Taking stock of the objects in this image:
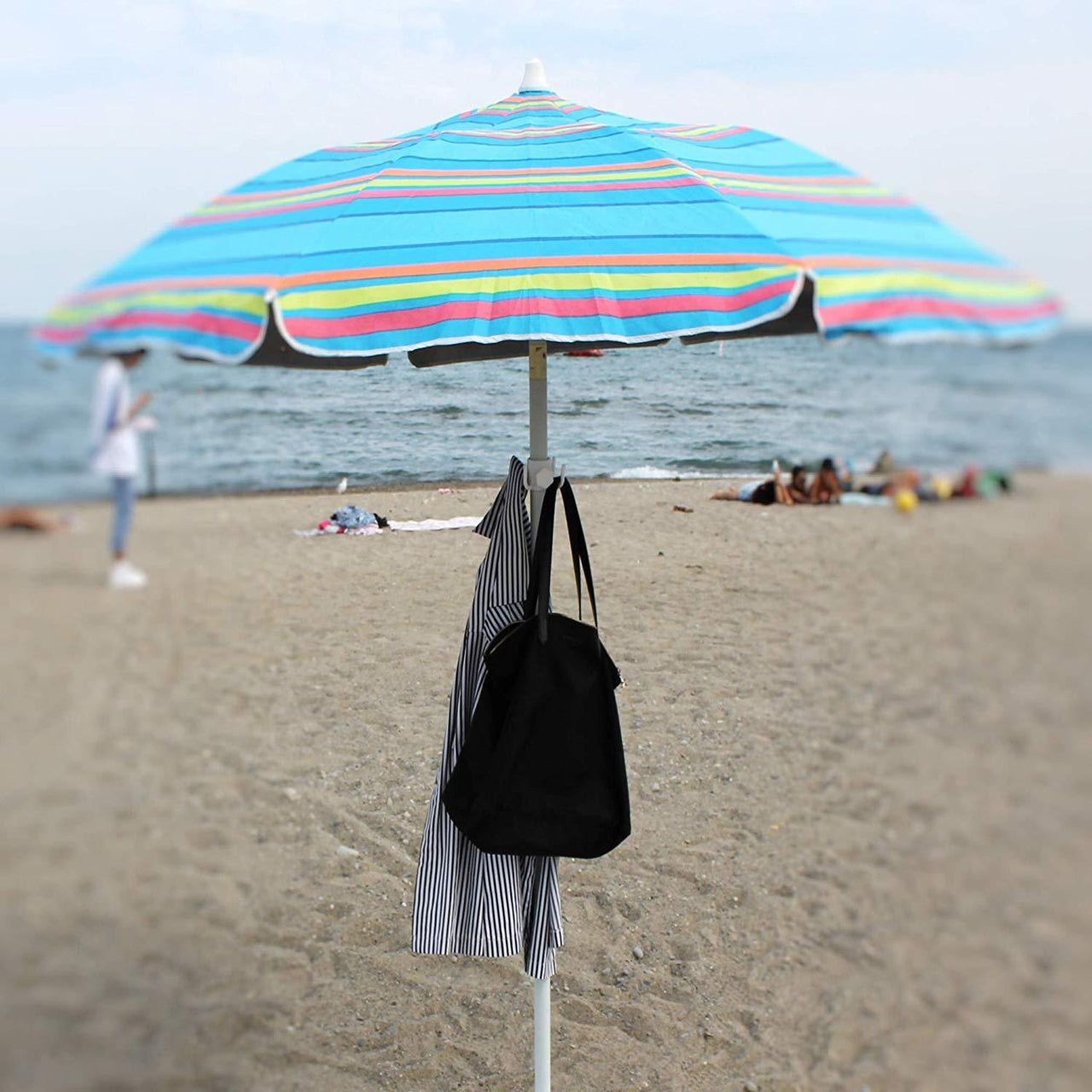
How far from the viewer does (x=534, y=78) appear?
137 centimetres

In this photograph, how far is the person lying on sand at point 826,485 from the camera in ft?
11.1

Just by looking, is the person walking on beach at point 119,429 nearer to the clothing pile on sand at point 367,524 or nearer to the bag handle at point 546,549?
the bag handle at point 546,549

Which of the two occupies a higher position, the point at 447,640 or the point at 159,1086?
the point at 447,640

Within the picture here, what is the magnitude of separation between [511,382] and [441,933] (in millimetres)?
1407

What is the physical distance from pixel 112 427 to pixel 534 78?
79 centimetres

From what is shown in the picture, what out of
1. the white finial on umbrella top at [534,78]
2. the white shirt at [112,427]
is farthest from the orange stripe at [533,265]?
the white finial on umbrella top at [534,78]

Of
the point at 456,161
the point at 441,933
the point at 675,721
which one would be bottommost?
the point at 675,721

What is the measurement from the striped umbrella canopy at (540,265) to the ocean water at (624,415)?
80cm

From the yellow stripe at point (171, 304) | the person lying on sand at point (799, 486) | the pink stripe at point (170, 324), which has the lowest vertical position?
Result: the person lying on sand at point (799, 486)

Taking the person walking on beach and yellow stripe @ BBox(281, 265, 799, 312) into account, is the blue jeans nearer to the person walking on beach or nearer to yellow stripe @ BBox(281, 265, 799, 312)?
the person walking on beach

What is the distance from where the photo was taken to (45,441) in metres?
1.29

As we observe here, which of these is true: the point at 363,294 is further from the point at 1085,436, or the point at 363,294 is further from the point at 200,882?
the point at 200,882


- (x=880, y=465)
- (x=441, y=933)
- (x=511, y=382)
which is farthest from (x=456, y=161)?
(x=880, y=465)

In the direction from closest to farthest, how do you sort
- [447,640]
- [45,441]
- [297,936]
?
[45,441]
[297,936]
[447,640]
